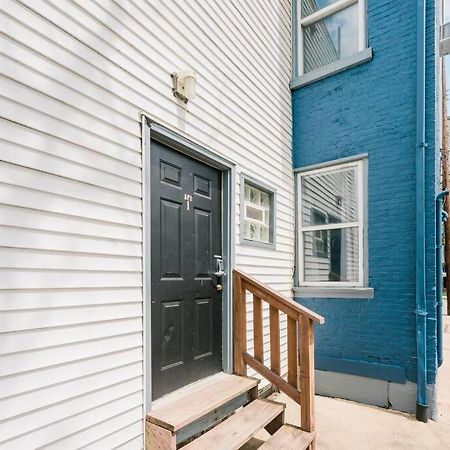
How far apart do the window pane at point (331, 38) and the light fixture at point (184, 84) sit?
284 centimetres

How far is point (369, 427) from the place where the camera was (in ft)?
10.3

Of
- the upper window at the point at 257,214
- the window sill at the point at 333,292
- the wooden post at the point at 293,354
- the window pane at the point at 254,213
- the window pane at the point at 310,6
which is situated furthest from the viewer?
the window pane at the point at 310,6

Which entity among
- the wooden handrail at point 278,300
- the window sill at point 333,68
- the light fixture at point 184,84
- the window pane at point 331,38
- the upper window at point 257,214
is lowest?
the wooden handrail at point 278,300

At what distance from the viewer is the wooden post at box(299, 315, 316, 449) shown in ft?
8.67

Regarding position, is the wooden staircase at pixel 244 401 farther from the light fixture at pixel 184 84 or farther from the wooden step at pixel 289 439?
the light fixture at pixel 184 84

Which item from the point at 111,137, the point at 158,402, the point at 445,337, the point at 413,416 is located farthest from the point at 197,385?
the point at 445,337

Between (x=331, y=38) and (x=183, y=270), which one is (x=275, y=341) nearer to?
(x=183, y=270)

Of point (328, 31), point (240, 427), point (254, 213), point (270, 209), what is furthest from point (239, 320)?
point (328, 31)

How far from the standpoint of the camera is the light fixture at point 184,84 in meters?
2.62

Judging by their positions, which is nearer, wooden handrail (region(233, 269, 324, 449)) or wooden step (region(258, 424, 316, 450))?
wooden step (region(258, 424, 316, 450))

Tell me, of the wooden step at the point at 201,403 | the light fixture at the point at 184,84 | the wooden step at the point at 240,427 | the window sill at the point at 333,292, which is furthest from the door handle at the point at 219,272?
the window sill at the point at 333,292

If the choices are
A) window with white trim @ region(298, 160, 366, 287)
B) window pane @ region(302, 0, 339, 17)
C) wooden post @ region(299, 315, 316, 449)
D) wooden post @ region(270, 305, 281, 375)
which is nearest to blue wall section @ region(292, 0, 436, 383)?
window with white trim @ region(298, 160, 366, 287)

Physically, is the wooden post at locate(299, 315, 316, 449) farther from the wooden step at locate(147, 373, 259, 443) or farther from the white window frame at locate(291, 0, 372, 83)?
the white window frame at locate(291, 0, 372, 83)

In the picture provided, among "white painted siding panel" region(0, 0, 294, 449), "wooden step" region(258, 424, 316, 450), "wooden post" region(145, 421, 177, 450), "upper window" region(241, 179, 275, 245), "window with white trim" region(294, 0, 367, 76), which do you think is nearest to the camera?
"white painted siding panel" region(0, 0, 294, 449)
